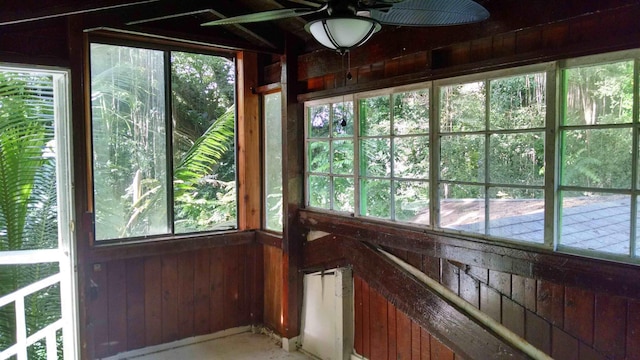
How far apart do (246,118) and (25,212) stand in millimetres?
1787

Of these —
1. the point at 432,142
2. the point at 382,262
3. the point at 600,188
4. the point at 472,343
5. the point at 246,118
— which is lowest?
the point at 472,343

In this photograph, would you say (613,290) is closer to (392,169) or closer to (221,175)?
(392,169)

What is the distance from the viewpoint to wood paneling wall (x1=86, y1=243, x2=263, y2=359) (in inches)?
133

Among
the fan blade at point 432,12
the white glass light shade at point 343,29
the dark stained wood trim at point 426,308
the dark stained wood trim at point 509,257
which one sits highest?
the fan blade at point 432,12

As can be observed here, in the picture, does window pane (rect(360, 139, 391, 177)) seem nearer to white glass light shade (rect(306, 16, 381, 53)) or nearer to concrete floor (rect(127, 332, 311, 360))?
white glass light shade (rect(306, 16, 381, 53))

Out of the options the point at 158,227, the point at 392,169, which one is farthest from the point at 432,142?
the point at 158,227

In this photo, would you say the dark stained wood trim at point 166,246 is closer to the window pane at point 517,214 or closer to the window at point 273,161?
the window at point 273,161

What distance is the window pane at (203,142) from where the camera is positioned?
3672mm

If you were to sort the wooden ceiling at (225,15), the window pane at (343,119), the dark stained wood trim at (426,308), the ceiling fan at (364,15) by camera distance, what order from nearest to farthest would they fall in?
the ceiling fan at (364,15)
the wooden ceiling at (225,15)
the dark stained wood trim at (426,308)
the window pane at (343,119)

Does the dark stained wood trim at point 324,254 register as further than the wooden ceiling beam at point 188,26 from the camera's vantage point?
Yes

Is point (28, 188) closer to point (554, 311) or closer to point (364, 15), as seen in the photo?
point (364, 15)

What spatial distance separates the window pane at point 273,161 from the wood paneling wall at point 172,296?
1.17 feet

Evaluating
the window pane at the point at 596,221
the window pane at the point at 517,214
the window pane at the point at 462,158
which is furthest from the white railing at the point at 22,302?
the window pane at the point at 596,221

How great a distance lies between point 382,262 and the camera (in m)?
2.87
